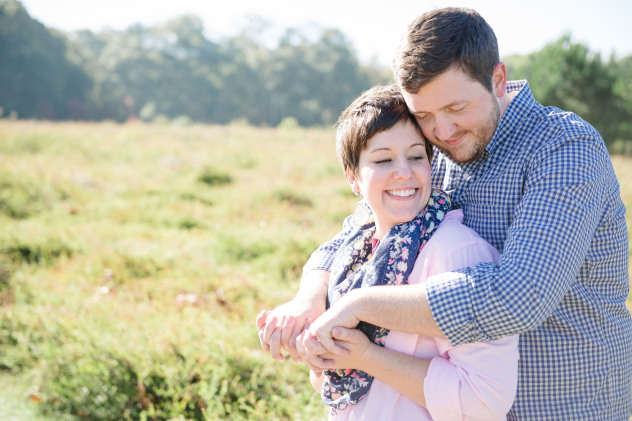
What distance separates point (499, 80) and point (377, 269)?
811 mm

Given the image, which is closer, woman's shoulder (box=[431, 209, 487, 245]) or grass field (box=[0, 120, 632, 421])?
woman's shoulder (box=[431, 209, 487, 245])

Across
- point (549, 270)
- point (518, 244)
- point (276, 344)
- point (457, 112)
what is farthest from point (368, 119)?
point (276, 344)

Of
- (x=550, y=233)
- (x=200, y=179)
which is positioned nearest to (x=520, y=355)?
(x=550, y=233)

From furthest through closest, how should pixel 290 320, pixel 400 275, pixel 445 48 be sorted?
pixel 290 320 < pixel 445 48 < pixel 400 275

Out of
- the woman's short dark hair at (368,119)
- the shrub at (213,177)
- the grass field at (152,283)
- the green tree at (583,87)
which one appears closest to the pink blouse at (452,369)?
the woman's short dark hair at (368,119)

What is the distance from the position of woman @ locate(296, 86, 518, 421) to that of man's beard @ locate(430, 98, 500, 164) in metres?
0.12

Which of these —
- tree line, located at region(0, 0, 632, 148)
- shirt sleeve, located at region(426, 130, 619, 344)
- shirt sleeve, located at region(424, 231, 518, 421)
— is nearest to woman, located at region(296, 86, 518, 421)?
shirt sleeve, located at region(424, 231, 518, 421)

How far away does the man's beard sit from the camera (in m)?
1.75

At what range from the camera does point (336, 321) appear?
1.55 m

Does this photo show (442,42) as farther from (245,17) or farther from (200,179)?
(245,17)

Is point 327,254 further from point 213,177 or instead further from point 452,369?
point 213,177

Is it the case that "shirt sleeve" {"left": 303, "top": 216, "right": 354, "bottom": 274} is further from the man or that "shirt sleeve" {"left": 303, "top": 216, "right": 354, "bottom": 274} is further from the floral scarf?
the floral scarf

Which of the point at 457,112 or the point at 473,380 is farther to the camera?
the point at 457,112

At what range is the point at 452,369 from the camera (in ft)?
4.74
